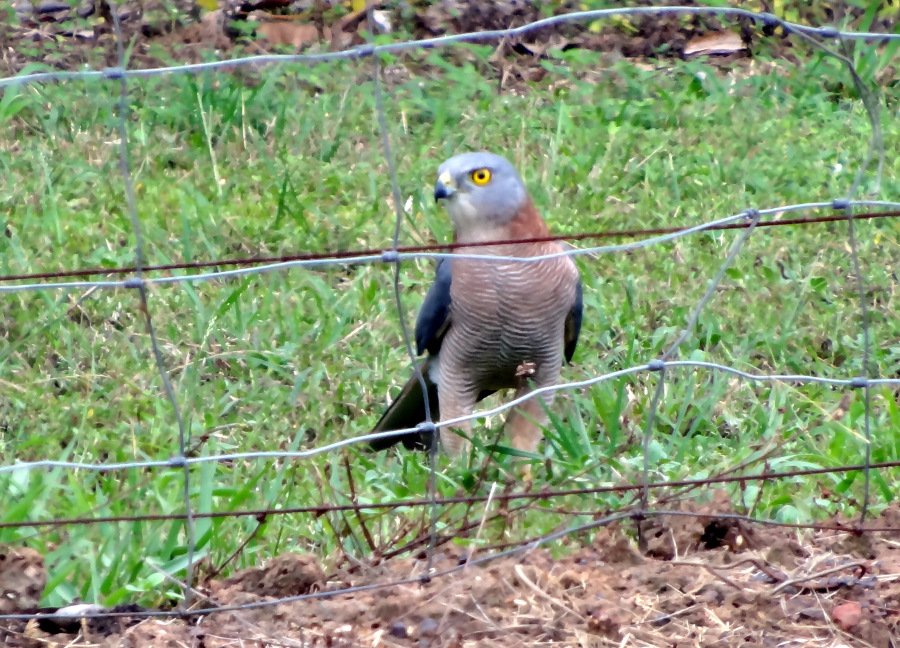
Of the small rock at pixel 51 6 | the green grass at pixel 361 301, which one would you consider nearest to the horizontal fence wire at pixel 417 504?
the green grass at pixel 361 301

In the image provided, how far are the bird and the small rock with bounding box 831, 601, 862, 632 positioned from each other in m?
1.47

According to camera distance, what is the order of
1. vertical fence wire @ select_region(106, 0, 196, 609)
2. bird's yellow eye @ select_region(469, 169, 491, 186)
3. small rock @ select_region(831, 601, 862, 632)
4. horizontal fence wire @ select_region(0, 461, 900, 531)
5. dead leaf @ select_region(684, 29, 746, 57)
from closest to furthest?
1. vertical fence wire @ select_region(106, 0, 196, 609)
2. horizontal fence wire @ select_region(0, 461, 900, 531)
3. small rock @ select_region(831, 601, 862, 632)
4. bird's yellow eye @ select_region(469, 169, 491, 186)
5. dead leaf @ select_region(684, 29, 746, 57)

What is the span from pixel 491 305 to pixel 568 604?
1.60m

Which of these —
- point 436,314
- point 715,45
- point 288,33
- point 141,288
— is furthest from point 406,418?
point 715,45

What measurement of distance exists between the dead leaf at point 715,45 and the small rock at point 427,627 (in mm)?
6176

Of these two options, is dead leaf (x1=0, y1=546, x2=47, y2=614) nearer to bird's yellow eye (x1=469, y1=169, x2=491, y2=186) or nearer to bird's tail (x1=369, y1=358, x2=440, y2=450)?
bird's tail (x1=369, y1=358, x2=440, y2=450)

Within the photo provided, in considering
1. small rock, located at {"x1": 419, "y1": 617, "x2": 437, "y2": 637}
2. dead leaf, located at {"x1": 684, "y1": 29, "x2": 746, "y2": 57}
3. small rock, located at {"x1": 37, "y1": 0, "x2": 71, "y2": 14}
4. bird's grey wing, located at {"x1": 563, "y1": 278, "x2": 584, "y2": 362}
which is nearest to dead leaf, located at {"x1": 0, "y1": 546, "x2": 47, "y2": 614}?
small rock, located at {"x1": 419, "y1": 617, "x2": 437, "y2": 637}

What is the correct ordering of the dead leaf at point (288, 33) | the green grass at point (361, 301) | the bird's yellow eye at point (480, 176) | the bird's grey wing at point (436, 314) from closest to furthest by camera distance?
the green grass at point (361, 301) → the bird's yellow eye at point (480, 176) → the bird's grey wing at point (436, 314) → the dead leaf at point (288, 33)

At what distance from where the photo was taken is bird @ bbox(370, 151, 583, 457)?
14.1 feet

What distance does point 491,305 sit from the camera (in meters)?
4.35

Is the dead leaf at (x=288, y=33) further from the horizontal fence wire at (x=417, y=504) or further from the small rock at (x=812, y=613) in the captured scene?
the small rock at (x=812, y=613)

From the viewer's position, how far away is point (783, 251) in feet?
18.8

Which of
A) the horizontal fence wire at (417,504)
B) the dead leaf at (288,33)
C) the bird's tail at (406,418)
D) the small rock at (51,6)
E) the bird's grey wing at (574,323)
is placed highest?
the small rock at (51,6)

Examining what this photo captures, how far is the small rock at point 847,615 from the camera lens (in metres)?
2.83
